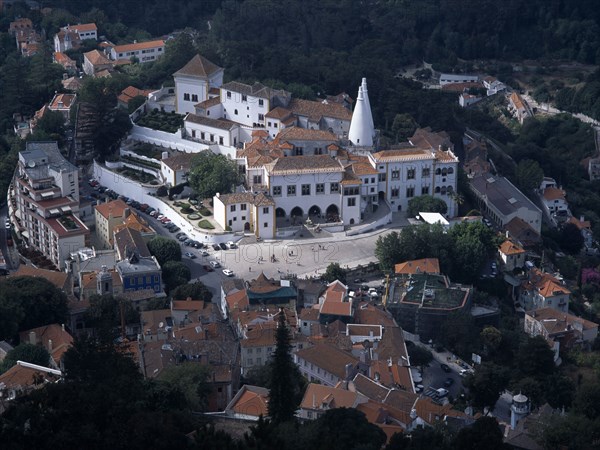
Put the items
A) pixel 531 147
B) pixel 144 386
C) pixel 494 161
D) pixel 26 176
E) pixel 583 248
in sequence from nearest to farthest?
pixel 144 386 < pixel 26 176 < pixel 583 248 < pixel 494 161 < pixel 531 147

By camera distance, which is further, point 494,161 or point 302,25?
point 302,25

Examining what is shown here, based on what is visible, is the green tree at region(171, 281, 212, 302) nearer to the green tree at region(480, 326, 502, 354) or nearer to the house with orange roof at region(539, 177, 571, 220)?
the green tree at region(480, 326, 502, 354)

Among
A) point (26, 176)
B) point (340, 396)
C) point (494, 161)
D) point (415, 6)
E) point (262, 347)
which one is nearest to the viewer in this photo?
point (340, 396)

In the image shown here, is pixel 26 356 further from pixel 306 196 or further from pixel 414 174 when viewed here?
pixel 414 174

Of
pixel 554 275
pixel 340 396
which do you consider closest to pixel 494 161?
pixel 554 275

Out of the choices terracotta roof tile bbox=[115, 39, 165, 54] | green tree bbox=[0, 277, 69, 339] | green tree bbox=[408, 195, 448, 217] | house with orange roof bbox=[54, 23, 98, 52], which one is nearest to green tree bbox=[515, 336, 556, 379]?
green tree bbox=[408, 195, 448, 217]

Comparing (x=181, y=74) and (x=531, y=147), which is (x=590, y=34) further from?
(x=181, y=74)
